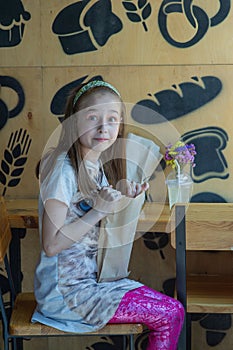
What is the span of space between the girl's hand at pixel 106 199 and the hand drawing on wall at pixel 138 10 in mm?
1189

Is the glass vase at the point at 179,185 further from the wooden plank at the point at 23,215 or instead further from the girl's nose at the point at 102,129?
the girl's nose at the point at 102,129

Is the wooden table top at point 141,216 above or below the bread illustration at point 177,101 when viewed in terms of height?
Result: below

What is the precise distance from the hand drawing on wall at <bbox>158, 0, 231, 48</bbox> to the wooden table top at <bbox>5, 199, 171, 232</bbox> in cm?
81

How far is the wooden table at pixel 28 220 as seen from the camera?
8.68ft

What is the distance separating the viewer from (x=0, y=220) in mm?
2428

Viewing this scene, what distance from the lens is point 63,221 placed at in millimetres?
2143

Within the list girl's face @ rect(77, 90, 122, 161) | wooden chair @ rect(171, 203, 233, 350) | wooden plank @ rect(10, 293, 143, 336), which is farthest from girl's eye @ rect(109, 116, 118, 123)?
wooden plank @ rect(10, 293, 143, 336)

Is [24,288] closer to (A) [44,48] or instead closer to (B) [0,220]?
(B) [0,220]

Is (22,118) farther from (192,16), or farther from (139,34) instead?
(192,16)

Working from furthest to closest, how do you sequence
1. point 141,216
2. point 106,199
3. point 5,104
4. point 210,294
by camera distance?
point 5,104, point 141,216, point 210,294, point 106,199

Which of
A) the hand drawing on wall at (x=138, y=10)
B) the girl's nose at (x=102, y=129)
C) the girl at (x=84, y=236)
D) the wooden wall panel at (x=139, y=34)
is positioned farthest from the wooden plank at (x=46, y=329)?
the hand drawing on wall at (x=138, y=10)

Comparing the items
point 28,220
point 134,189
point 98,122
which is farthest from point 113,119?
point 28,220

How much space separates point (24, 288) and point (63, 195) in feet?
4.02

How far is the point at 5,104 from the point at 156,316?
143 cm
